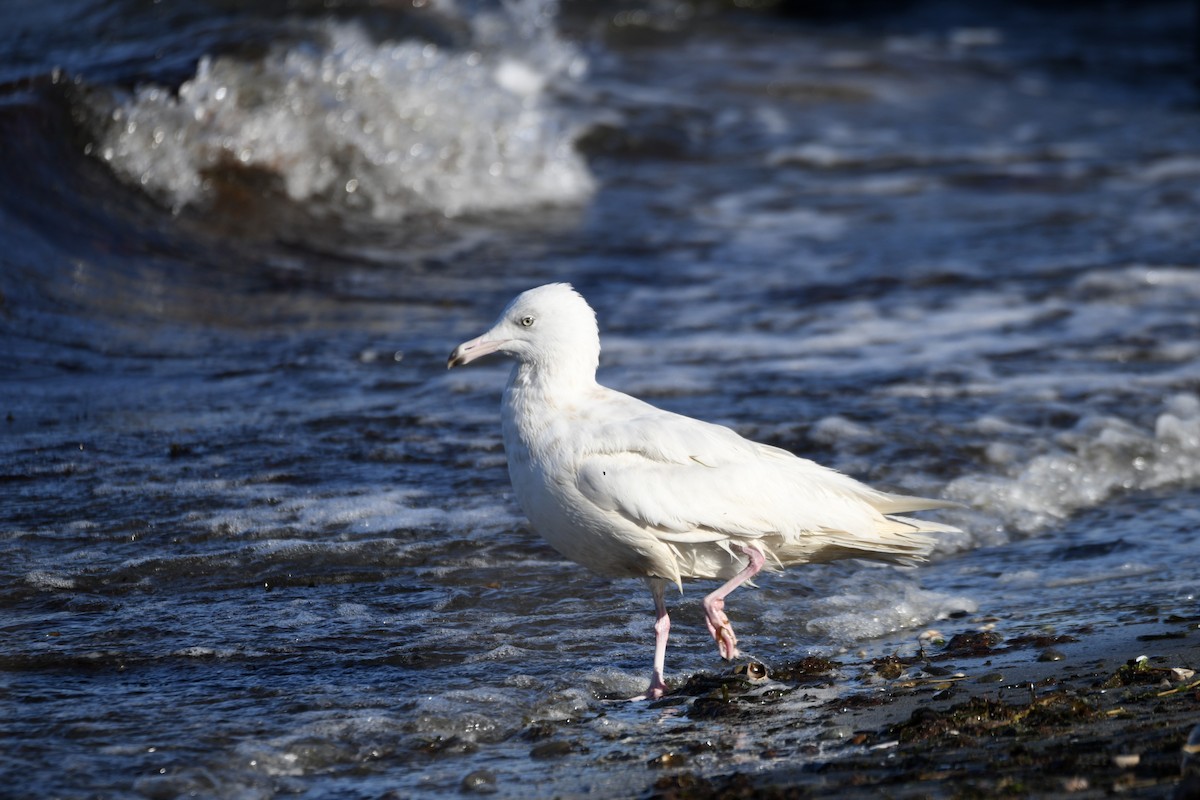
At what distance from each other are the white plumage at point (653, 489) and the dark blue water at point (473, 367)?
0.40 m

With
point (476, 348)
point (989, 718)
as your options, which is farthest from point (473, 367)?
point (989, 718)

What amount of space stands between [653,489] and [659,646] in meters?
0.53

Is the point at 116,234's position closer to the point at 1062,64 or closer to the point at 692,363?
the point at 692,363

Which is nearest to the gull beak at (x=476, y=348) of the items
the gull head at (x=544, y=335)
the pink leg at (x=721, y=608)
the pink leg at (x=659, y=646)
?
the gull head at (x=544, y=335)

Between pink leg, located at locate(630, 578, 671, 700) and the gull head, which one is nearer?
pink leg, located at locate(630, 578, 671, 700)

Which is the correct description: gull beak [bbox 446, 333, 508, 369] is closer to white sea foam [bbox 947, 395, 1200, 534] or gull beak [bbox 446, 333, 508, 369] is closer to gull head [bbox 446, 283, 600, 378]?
gull head [bbox 446, 283, 600, 378]

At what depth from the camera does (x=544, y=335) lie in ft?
16.4

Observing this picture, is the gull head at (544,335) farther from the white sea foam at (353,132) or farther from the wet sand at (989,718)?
the white sea foam at (353,132)

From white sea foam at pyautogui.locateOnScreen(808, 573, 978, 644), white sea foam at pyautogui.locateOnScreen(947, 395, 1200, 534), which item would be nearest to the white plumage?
white sea foam at pyautogui.locateOnScreen(808, 573, 978, 644)

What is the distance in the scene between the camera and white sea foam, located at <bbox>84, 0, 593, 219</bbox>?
12.1 metres

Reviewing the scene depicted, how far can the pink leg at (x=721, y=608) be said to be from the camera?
16.0ft

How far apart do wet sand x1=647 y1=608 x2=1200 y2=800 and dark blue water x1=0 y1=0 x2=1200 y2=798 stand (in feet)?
0.49

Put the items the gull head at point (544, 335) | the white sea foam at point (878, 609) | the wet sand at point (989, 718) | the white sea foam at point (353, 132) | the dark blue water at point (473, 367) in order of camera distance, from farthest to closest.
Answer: the white sea foam at point (353, 132), the white sea foam at point (878, 609), the gull head at point (544, 335), the dark blue water at point (473, 367), the wet sand at point (989, 718)

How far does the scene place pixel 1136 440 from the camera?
747 cm
